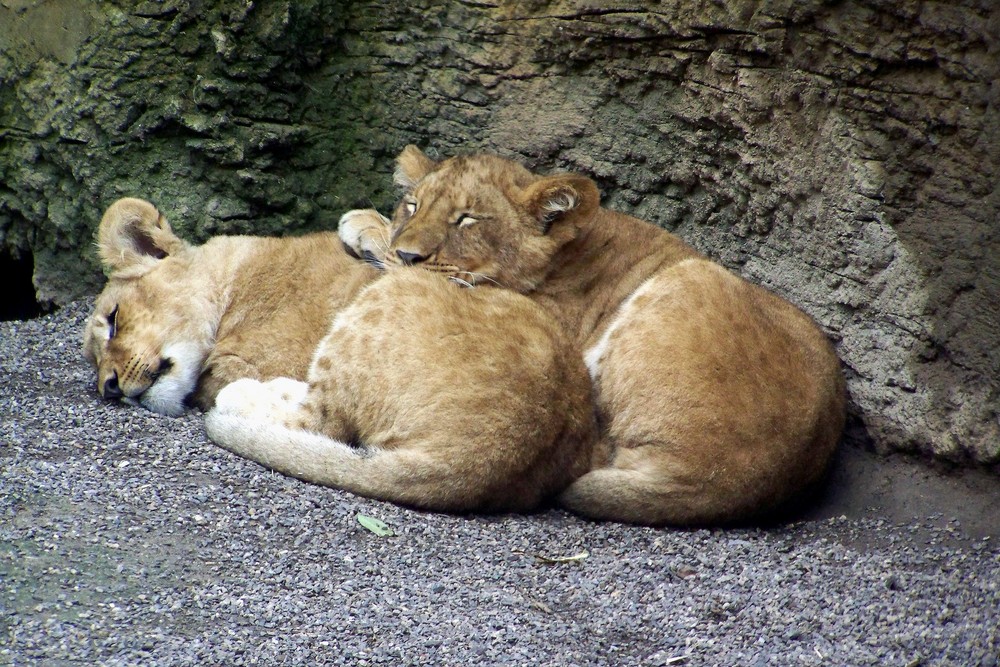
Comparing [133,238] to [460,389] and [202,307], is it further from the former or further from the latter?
[460,389]

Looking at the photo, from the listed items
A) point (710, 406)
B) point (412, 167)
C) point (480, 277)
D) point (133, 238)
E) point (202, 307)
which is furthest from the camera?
point (412, 167)

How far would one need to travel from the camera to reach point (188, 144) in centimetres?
671

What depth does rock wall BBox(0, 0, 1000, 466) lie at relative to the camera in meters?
4.86

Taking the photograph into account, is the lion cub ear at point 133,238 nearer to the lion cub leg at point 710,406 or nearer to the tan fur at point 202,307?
the tan fur at point 202,307

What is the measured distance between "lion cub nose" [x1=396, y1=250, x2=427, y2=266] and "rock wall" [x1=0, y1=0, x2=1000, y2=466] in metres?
1.32

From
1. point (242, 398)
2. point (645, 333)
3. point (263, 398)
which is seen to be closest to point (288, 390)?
point (263, 398)

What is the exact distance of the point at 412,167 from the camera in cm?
611

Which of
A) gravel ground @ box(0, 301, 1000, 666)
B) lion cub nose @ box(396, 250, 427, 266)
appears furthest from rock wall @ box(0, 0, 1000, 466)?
lion cub nose @ box(396, 250, 427, 266)

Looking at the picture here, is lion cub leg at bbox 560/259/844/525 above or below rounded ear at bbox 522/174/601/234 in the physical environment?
below

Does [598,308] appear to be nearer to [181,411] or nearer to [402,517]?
[402,517]

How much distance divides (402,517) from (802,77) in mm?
2911

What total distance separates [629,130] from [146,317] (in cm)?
291

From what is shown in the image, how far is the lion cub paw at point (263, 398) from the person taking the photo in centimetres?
508

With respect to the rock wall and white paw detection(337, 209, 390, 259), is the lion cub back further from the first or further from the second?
the rock wall
